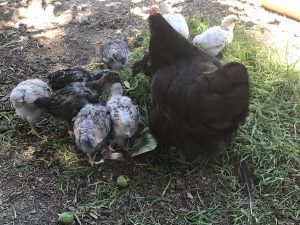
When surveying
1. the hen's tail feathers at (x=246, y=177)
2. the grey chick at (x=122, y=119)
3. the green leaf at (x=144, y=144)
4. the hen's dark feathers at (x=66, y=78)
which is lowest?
the hen's tail feathers at (x=246, y=177)

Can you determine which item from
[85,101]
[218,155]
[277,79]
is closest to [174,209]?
[218,155]

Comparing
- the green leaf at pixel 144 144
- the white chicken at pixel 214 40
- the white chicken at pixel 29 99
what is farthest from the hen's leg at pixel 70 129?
the white chicken at pixel 214 40

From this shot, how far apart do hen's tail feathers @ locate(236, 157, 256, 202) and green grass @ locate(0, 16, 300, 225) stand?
Result: 0.05 m

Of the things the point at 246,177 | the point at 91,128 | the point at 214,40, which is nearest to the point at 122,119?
the point at 91,128

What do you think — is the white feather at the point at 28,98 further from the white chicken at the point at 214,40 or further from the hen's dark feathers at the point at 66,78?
the white chicken at the point at 214,40

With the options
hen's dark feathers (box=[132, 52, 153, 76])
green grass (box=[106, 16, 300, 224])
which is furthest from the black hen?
green grass (box=[106, 16, 300, 224])

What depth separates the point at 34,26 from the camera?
5684 mm

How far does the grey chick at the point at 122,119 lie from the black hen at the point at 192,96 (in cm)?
22

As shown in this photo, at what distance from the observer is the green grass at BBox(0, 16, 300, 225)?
353 cm

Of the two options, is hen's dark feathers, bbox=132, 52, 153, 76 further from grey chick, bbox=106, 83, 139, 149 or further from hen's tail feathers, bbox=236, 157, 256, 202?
hen's tail feathers, bbox=236, 157, 256, 202

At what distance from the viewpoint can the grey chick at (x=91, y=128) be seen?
11.7 feet

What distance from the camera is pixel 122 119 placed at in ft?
12.4

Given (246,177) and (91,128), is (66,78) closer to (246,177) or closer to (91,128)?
(91,128)

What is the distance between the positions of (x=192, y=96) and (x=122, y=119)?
82cm
